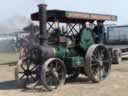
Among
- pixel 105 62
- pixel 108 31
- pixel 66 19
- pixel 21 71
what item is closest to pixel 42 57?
pixel 21 71

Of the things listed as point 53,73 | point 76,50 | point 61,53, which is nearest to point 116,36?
point 76,50

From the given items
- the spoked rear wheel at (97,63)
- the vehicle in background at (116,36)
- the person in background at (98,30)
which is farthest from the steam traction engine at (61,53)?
the vehicle in background at (116,36)

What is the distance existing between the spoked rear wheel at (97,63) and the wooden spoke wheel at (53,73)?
0.92 meters

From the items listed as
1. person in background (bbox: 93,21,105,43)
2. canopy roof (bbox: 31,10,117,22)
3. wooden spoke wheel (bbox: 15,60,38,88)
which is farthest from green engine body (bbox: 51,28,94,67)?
wooden spoke wheel (bbox: 15,60,38,88)

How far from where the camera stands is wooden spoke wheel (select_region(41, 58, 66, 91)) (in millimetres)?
9422

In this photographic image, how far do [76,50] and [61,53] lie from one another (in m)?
0.73

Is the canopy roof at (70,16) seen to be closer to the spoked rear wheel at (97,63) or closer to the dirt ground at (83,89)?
the spoked rear wheel at (97,63)

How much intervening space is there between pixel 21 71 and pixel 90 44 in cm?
225

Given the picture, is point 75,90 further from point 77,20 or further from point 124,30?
point 124,30

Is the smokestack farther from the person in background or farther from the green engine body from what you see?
the person in background

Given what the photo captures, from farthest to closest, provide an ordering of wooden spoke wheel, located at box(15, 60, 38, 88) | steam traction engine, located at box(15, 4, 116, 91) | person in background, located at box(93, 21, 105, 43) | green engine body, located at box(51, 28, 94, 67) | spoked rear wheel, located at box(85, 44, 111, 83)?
person in background, located at box(93, 21, 105, 43) < spoked rear wheel, located at box(85, 44, 111, 83) < green engine body, located at box(51, 28, 94, 67) < wooden spoke wheel, located at box(15, 60, 38, 88) < steam traction engine, located at box(15, 4, 116, 91)

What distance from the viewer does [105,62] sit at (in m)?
11.6

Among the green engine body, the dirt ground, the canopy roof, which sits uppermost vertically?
the canopy roof

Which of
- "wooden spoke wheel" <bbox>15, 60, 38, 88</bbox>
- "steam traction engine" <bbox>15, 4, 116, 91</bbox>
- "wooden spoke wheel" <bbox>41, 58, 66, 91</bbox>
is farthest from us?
"wooden spoke wheel" <bbox>15, 60, 38, 88</bbox>
